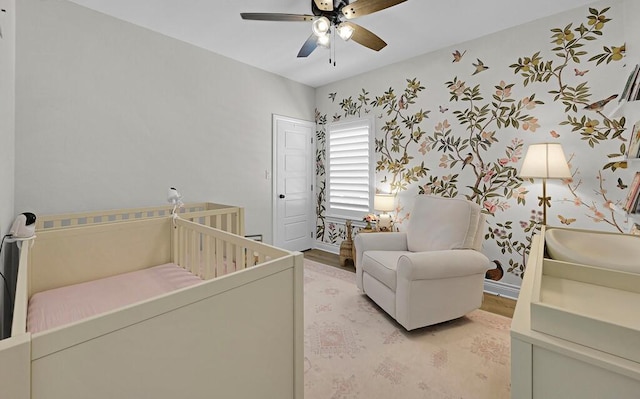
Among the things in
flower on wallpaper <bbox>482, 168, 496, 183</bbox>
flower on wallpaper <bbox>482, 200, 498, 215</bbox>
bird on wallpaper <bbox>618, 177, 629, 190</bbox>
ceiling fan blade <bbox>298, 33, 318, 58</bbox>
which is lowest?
flower on wallpaper <bbox>482, 200, 498, 215</bbox>

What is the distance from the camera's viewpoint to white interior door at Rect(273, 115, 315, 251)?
3.87 meters

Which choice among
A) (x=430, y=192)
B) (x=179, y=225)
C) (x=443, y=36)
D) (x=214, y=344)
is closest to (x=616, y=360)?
(x=214, y=344)

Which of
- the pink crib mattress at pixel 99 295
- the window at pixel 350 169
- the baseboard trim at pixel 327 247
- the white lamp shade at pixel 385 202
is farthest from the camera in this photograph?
the baseboard trim at pixel 327 247

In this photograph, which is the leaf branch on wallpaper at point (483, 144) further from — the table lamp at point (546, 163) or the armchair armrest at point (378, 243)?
the armchair armrest at point (378, 243)

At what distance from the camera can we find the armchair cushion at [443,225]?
2303mm

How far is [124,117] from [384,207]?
2783 mm

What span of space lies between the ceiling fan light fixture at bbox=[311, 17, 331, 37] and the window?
6.02 ft

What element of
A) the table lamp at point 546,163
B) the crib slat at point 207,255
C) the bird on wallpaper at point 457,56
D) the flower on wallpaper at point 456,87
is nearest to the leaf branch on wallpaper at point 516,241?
the table lamp at point 546,163

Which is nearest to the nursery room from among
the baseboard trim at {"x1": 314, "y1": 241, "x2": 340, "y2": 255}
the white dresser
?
the white dresser

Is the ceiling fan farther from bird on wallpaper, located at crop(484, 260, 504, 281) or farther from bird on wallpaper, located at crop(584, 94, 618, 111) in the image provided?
bird on wallpaper, located at crop(484, 260, 504, 281)

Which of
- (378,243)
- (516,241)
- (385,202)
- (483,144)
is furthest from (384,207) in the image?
(516,241)

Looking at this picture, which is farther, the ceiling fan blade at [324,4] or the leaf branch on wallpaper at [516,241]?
the leaf branch on wallpaper at [516,241]

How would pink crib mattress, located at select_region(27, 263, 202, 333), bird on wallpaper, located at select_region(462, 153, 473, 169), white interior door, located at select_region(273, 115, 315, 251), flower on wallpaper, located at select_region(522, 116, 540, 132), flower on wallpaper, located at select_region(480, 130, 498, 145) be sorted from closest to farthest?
1. pink crib mattress, located at select_region(27, 263, 202, 333)
2. flower on wallpaper, located at select_region(522, 116, 540, 132)
3. flower on wallpaper, located at select_region(480, 130, 498, 145)
4. bird on wallpaper, located at select_region(462, 153, 473, 169)
5. white interior door, located at select_region(273, 115, 315, 251)

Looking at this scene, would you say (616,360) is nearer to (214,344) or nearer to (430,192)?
(214,344)
